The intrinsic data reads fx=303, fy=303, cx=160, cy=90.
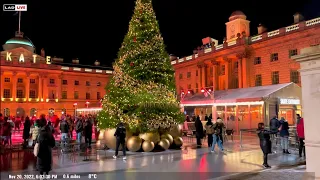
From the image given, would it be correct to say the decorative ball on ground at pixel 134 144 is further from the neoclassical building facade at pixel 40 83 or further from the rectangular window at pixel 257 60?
the neoclassical building facade at pixel 40 83

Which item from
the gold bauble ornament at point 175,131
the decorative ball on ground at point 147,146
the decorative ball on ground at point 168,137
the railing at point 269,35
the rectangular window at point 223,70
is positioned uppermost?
the railing at point 269,35

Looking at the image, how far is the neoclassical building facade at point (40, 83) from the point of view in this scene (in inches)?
2371

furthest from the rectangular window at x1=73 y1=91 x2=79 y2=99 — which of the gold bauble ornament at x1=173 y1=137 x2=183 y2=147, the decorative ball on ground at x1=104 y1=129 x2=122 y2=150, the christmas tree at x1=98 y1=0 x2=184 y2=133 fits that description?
the gold bauble ornament at x1=173 y1=137 x2=183 y2=147

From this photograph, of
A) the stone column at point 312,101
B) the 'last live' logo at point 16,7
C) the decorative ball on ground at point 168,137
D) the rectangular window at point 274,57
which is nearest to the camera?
the stone column at point 312,101

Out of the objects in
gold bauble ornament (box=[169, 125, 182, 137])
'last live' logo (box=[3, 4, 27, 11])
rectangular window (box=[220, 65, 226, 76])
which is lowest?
gold bauble ornament (box=[169, 125, 182, 137])

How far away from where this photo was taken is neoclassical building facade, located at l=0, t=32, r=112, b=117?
60219 millimetres

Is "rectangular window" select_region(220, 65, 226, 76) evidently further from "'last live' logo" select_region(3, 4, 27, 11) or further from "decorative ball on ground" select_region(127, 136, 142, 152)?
"decorative ball on ground" select_region(127, 136, 142, 152)

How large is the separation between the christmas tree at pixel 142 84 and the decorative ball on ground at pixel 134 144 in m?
0.49

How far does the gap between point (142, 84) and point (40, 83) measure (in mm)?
53716

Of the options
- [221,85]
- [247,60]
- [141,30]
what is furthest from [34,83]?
[141,30]

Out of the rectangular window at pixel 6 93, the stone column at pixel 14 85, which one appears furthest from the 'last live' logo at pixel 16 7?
the rectangular window at pixel 6 93

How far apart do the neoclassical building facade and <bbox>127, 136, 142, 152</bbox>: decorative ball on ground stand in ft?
149

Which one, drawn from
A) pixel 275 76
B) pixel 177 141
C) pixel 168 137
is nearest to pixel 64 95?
pixel 275 76

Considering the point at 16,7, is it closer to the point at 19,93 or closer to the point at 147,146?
the point at 147,146
